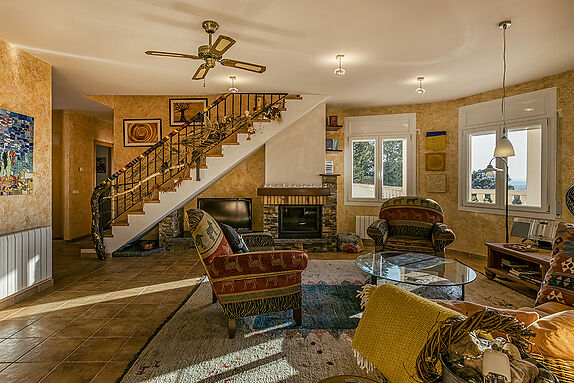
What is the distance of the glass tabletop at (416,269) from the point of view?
272 centimetres

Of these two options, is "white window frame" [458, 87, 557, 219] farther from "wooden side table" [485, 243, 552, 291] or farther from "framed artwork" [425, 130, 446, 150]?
"wooden side table" [485, 243, 552, 291]

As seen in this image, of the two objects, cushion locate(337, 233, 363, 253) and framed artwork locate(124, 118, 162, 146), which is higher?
framed artwork locate(124, 118, 162, 146)

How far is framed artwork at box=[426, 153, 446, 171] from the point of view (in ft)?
19.8

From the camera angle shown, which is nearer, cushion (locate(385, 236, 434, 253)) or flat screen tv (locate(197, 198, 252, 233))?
cushion (locate(385, 236, 434, 253))

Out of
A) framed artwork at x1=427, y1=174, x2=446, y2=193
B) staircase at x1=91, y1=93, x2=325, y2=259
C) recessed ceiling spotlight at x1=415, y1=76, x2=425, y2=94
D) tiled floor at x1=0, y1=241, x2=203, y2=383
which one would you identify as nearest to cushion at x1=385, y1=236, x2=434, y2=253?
framed artwork at x1=427, y1=174, x2=446, y2=193

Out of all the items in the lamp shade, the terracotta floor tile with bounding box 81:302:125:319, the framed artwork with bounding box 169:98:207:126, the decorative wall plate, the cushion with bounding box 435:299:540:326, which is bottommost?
the terracotta floor tile with bounding box 81:302:125:319

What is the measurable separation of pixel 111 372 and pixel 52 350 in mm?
677

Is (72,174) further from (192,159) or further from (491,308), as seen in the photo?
(491,308)

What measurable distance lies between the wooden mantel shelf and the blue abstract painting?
11.0 feet

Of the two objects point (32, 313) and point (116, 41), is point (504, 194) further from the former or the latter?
point (32, 313)

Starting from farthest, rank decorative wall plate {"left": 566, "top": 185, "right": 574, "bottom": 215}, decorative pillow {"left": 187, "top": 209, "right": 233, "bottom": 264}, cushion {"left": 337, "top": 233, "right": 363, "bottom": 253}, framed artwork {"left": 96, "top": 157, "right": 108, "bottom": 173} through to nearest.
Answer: framed artwork {"left": 96, "top": 157, "right": 108, "bottom": 173}, cushion {"left": 337, "top": 233, "right": 363, "bottom": 253}, decorative wall plate {"left": 566, "top": 185, "right": 574, "bottom": 215}, decorative pillow {"left": 187, "top": 209, "right": 233, "bottom": 264}

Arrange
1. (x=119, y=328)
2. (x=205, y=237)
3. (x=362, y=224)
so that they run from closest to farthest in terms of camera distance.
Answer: (x=205, y=237), (x=119, y=328), (x=362, y=224)

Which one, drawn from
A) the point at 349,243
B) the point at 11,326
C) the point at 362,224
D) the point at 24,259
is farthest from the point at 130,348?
the point at 362,224

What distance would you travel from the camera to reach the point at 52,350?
2.40 m
